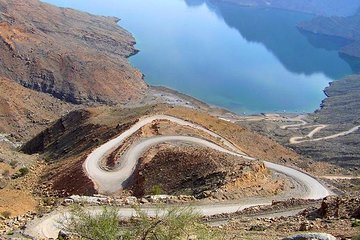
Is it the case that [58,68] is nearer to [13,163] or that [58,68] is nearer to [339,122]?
[339,122]

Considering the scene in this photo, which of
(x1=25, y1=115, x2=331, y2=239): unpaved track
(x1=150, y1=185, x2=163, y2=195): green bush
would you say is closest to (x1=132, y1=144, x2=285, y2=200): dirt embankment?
(x1=150, y1=185, x2=163, y2=195): green bush

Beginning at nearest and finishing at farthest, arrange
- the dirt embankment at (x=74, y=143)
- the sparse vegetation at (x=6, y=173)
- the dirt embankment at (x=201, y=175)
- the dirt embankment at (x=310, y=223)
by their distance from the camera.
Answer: the dirt embankment at (x=310, y=223) < the dirt embankment at (x=201, y=175) < the dirt embankment at (x=74, y=143) < the sparse vegetation at (x=6, y=173)

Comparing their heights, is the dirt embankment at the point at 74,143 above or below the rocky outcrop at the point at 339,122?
below

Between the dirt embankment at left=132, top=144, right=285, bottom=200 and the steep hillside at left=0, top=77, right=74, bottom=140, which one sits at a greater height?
the steep hillside at left=0, top=77, right=74, bottom=140

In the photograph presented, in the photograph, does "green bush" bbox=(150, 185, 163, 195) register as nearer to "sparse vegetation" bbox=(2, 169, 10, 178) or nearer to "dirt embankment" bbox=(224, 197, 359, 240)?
"dirt embankment" bbox=(224, 197, 359, 240)

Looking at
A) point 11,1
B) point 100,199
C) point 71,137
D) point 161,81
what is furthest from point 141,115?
point 11,1

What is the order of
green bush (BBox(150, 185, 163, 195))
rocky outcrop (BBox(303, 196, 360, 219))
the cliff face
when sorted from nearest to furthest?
rocky outcrop (BBox(303, 196, 360, 219)) < green bush (BBox(150, 185, 163, 195)) < the cliff face

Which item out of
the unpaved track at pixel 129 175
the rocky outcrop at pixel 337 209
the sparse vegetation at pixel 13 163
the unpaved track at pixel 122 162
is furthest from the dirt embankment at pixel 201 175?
the sparse vegetation at pixel 13 163

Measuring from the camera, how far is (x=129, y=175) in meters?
42.9

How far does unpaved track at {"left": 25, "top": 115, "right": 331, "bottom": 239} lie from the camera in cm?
2794

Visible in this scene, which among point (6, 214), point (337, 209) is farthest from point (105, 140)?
point (337, 209)

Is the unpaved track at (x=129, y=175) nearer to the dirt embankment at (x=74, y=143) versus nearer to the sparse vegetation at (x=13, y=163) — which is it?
the dirt embankment at (x=74, y=143)

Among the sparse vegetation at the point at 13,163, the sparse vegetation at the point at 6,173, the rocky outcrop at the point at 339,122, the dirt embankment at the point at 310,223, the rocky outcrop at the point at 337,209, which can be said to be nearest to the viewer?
the dirt embankment at the point at 310,223

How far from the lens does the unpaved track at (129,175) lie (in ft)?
91.7
